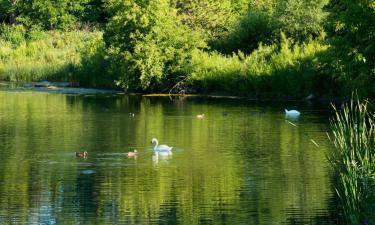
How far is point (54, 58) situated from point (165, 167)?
1516 inches

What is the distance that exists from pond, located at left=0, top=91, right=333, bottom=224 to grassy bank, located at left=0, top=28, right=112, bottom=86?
14101mm

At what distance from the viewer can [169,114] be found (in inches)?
1511

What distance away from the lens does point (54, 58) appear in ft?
204

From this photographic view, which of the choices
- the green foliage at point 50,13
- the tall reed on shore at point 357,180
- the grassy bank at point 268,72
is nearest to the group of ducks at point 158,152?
the tall reed on shore at point 357,180

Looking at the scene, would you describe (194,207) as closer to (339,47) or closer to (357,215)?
(357,215)

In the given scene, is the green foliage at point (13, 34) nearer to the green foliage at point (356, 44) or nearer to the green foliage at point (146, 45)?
the green foliage at point (146, 45)

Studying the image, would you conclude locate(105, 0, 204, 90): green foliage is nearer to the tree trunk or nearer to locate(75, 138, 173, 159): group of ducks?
locate(75, 138, 173, 159): group of ducks

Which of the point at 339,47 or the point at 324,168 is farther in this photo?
the point at 339,47

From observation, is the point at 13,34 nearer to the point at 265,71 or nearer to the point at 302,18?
the point at 302,18

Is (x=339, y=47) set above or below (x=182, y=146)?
above

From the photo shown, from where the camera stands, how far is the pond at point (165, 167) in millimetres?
19062

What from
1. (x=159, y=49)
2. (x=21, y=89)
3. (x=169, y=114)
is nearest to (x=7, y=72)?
(x=21, y=89)

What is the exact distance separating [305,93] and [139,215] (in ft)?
90.4

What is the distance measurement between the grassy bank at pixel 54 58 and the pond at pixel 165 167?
14.1m
